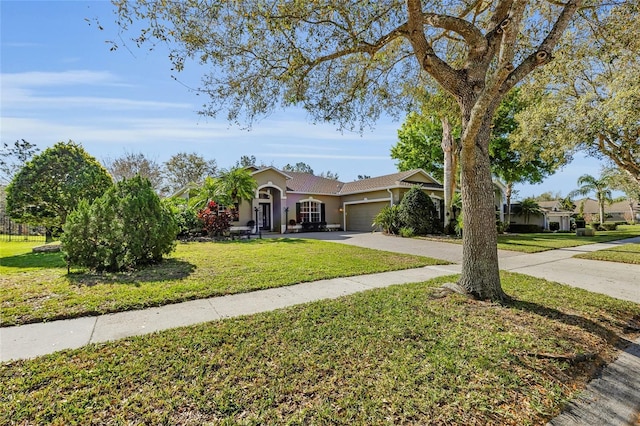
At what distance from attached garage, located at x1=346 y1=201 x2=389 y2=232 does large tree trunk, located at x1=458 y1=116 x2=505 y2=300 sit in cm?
1671

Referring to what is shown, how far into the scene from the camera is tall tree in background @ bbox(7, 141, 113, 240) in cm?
1127

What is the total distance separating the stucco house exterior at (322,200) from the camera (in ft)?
67.7

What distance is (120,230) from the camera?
23.6 ft

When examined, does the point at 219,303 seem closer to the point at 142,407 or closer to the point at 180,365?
the point at 180,365

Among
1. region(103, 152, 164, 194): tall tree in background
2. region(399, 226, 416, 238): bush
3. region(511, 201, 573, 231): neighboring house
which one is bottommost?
region(399, 226, 416, 238): bush

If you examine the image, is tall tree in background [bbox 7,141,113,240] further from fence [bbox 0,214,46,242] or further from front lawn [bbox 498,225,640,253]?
front lawn [bbox 498,225,640,253]

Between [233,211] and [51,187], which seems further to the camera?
[233,211]

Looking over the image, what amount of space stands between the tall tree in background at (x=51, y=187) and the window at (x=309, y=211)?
12.9 m

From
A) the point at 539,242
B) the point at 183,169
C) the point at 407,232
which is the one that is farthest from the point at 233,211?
the point at 183,169

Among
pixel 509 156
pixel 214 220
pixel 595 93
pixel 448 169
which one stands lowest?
pixel 214 220

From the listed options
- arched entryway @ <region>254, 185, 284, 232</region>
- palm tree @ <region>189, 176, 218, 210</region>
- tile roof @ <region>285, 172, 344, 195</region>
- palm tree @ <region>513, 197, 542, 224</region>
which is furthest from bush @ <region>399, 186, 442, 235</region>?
palm tree @ <region>513, 197, 542, 224</region>

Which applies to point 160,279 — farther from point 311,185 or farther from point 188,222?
point 311,185

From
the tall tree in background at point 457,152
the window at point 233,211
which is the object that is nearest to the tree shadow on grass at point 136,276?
the window at point 233,211

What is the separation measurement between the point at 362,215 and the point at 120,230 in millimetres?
18050
